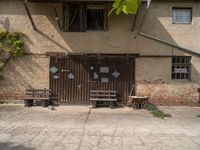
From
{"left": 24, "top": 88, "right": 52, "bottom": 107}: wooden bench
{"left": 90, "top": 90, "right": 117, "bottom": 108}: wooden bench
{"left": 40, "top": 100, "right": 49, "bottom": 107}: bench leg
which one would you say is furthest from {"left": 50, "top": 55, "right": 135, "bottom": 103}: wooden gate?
{"left": 40, "top": 100, "right": 49, "bottom": 107}: bench leg

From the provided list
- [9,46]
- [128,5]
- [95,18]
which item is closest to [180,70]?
[95,18]

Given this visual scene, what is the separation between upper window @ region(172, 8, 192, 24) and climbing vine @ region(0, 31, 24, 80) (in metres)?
8.12

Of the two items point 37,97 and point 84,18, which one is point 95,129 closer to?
point 37,97

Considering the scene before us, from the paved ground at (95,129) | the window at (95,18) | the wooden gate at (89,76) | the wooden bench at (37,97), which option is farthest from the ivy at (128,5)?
the window at (95,18)

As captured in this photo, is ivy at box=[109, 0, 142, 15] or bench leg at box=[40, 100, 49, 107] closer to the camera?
ivy at box=[109, 0, 142, 15]

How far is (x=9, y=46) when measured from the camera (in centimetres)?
1592

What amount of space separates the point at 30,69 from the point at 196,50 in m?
8.78

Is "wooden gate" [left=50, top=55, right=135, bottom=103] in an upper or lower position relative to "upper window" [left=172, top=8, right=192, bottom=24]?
lower

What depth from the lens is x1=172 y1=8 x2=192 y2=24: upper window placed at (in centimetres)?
1598

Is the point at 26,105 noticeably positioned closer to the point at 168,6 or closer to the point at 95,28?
the point at 95,28

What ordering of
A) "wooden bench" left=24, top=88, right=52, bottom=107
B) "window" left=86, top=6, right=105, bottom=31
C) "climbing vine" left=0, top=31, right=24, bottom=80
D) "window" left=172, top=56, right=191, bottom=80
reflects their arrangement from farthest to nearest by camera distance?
"window" left=172, top=56, right=191, bottom=80 < "window" left=86, top=6, right=105, bottom=31 < "climbing vine" left=0, top=31, right=24, bottom=80 < "wooden bench" left=24, top=88, right=52, bottom=107

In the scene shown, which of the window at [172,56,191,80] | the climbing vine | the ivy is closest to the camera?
the ivy

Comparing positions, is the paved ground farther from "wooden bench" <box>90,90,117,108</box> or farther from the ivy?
the ivy

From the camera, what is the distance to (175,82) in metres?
15.8
